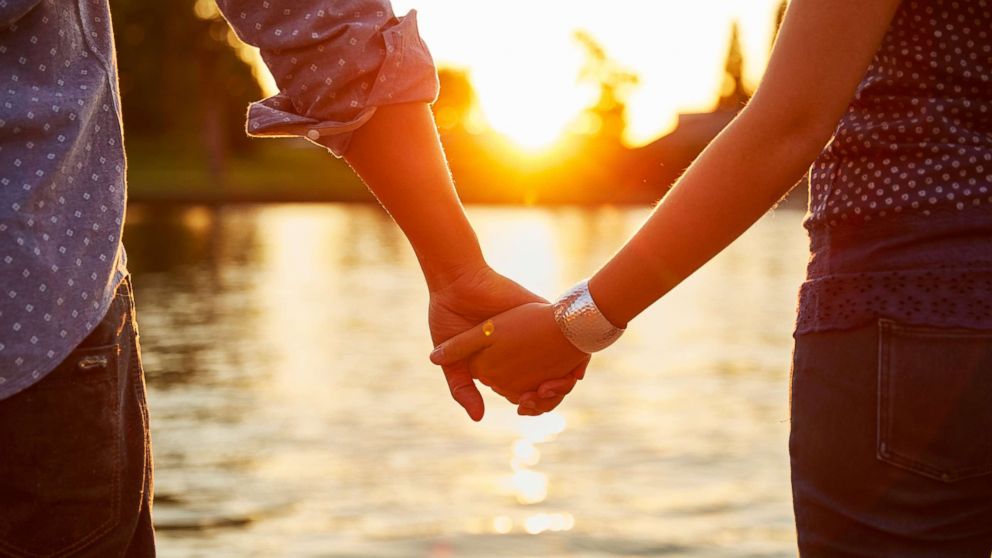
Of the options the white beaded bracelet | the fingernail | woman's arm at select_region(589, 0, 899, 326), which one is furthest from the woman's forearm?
the fingernail

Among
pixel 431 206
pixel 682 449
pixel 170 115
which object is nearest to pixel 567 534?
pixel 682 449

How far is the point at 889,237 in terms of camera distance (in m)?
1.79

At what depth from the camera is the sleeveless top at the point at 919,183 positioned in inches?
69.6

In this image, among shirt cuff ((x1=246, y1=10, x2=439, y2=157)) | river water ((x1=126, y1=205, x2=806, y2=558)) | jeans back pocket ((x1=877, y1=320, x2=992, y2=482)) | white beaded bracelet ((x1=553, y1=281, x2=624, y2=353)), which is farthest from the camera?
river water ((x1=126, y1=205, x2=806, y2=558))

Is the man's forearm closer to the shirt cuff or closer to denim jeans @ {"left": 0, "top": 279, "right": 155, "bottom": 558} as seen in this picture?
the shirt cuff

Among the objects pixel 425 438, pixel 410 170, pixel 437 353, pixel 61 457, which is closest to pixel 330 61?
pixel 410 170

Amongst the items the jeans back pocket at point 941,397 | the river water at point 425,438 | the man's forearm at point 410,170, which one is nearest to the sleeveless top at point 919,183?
the jeans back pocket at point 941,397

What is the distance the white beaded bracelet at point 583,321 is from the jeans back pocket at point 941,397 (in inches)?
24.0

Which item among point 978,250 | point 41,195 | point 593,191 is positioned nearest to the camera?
point 41,195

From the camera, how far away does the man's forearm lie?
210cm

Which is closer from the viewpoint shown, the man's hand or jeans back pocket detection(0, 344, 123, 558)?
jeans back pocket detection(0, 344, 123, 558)

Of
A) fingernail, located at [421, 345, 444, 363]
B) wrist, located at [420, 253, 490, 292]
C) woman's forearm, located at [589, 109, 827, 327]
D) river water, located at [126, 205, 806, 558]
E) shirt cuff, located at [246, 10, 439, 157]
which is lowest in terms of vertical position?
river water, located at [126, 205, 806, 558]

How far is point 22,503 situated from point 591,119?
184 ft

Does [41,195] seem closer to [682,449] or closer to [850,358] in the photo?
[850,358]
